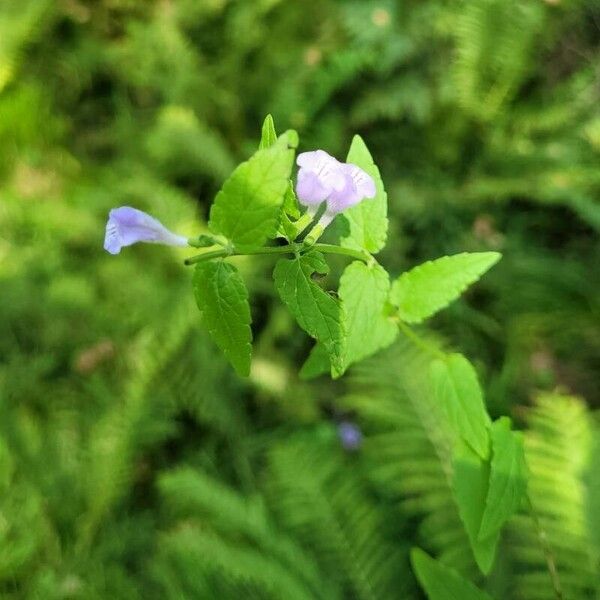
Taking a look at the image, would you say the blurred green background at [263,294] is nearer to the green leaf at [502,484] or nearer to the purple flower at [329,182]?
the green leaf at [502,484]

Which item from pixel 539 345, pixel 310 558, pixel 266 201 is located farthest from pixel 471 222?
pixel 266 201

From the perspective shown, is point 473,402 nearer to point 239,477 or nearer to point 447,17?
point 239,477

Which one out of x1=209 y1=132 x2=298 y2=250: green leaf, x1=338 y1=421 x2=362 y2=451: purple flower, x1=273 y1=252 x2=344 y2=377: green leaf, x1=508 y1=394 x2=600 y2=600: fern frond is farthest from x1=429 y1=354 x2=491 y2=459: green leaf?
x1=338 y1=421 x2=362 y2=451: purple flower

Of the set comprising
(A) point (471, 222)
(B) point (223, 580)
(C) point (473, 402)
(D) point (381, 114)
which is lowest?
(B) point (223, 580)

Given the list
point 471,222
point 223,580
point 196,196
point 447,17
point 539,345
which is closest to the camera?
point 223,580

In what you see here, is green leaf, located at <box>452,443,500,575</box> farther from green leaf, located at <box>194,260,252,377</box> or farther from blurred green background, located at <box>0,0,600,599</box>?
blurred green background, located at <box>0,0,600,599</box>

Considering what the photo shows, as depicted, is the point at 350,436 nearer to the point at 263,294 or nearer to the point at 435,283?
the point at 263,294

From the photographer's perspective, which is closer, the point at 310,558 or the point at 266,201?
the point at 266,201

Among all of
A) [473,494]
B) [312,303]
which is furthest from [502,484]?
[312,303]
